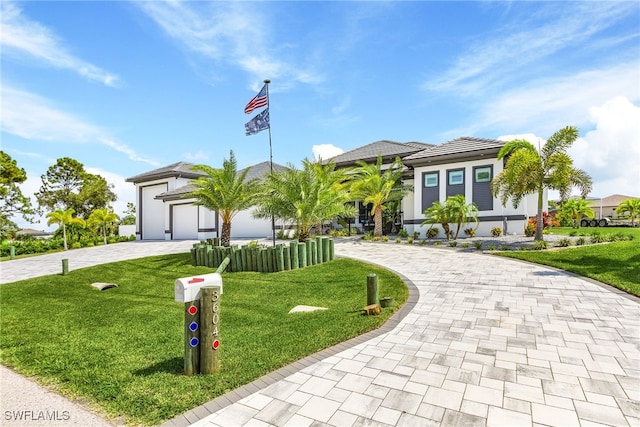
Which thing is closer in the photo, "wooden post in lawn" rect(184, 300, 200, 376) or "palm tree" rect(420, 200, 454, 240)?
"wooden post in lawn" rect(184, 300, 200, 376)

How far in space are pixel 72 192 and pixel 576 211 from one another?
163 ft

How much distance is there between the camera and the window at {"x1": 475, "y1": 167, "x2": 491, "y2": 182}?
18.1 m

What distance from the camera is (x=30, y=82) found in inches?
338

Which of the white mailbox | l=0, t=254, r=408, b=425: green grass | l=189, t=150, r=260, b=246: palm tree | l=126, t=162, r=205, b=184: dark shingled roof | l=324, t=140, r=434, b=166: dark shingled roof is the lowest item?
l=0, t=254, r=408, b=425: green grass

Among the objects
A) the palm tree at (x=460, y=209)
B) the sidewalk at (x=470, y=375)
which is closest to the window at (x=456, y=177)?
the palm tree at (x=460, y=209)

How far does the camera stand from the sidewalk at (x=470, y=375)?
119 inches

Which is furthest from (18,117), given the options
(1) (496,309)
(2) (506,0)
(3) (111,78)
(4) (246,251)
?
(2) (506,0)

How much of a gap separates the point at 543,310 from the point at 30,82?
43.5 feet

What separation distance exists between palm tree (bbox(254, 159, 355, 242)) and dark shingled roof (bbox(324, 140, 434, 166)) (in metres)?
9.34

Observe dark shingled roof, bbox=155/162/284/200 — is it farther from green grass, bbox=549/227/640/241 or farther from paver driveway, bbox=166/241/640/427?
paver driveway, bbox=166/241/640/427

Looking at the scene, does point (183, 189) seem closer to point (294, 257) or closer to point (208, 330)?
point (294, 257)

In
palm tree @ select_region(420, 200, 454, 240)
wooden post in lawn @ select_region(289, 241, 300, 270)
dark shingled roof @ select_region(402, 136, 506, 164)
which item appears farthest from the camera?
dark shingled roof @ select_region(402, 136, 506, 164)

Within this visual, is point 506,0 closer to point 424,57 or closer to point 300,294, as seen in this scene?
point 424,57

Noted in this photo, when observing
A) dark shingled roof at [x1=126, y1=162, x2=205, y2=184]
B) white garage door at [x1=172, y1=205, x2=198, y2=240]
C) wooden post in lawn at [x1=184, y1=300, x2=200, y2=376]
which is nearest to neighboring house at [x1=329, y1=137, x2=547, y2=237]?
white garage door at [x1=172, y1=205, x2=198, y2=240]
